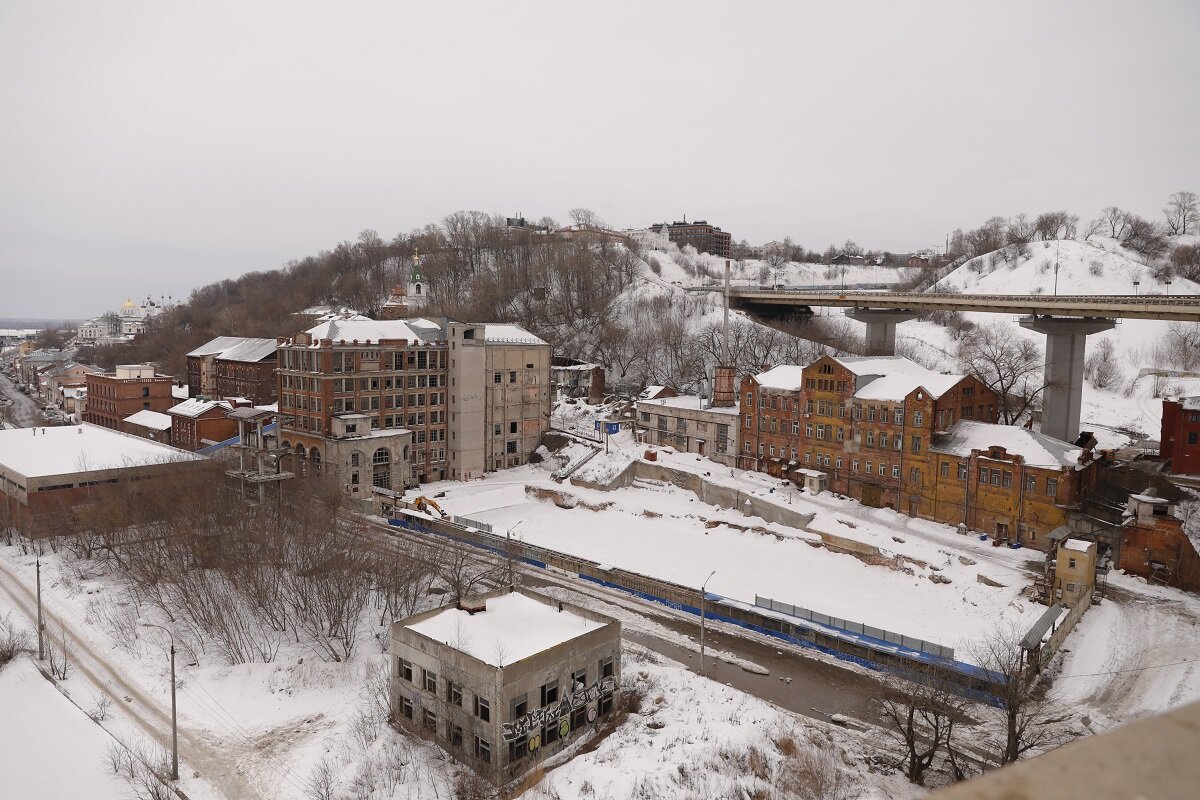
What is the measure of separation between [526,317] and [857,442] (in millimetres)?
55575

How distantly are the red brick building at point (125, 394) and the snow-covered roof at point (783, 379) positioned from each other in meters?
64.5

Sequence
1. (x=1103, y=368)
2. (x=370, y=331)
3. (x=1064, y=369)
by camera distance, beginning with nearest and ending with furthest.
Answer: (x=1064, y=369)
(x=370, y=331)
(x=1103, y=368)

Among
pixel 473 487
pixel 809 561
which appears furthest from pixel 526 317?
pixel 809 561

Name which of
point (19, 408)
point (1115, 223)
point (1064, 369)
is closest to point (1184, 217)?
point (1115, 223)

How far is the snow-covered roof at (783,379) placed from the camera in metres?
55.8

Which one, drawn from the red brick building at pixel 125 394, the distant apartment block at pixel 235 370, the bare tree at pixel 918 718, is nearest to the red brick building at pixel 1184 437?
the bare tree at pixel 918 718

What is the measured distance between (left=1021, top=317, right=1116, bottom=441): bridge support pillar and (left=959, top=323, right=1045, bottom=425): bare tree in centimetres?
601

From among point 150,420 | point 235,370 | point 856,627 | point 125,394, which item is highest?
point 235,370

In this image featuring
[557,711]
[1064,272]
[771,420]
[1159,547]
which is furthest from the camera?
[1064,272]

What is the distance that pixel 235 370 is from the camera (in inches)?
3250

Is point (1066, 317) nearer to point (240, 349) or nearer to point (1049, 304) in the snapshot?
point (1049, 304)

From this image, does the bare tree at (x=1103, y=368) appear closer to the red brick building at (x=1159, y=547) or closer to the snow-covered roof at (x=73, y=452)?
the red brick building at (x=1159, y=547)

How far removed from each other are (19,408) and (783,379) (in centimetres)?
10763

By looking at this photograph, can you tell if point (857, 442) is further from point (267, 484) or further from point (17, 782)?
point (17, 782)
